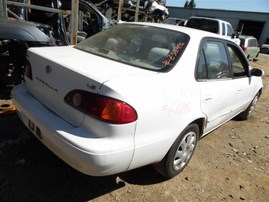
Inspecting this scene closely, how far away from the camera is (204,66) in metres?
3.04

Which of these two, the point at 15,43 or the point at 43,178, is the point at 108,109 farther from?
the point at 15,43

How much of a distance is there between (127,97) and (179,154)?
1139 mm

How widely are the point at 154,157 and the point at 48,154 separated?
127 cm

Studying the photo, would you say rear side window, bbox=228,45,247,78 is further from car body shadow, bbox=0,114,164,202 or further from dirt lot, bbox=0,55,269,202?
car body shadow, bbox=0,114,164,202

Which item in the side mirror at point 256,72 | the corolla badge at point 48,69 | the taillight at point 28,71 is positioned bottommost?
the side mirror at point 256,72

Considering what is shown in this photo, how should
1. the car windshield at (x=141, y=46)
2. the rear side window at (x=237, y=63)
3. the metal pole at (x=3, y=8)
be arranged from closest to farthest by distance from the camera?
the car windshield at (x=141, y=46) → the rear side window at (x=237, y=63) → the metal pole at (x=3, y=8)

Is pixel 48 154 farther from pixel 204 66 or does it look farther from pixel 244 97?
pixel 244 97

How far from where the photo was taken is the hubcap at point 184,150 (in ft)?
9.53

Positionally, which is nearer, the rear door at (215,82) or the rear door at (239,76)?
the rear door at (215,82)

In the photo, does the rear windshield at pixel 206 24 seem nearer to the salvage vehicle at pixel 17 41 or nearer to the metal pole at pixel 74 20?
the metal pole at pixel 74 20

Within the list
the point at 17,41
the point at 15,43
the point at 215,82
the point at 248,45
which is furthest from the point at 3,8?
the point at 248,45

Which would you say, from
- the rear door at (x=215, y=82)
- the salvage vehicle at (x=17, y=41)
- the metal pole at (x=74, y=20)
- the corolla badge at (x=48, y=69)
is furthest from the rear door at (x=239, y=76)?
the metal pole at (x=74, y=20)

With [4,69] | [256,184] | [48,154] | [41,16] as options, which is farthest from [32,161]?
[41,16]

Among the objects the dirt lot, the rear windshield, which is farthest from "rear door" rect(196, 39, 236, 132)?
the rear windshield
